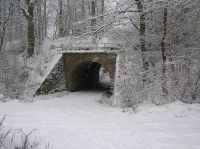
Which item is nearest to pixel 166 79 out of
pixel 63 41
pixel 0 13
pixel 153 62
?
pixel 153 62

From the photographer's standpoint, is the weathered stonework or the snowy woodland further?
the weathered stonework

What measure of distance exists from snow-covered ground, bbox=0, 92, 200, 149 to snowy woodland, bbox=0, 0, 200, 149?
25 mm

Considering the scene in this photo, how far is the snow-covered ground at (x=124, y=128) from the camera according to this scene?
731cm

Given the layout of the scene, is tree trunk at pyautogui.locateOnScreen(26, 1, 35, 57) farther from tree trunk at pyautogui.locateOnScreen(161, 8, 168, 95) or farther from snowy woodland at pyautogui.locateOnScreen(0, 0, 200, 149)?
tree trunk at pyautogui.locateOnScreen(161, 8, 168, 95)

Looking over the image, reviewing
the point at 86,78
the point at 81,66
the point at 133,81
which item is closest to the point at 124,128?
the point at 133,81

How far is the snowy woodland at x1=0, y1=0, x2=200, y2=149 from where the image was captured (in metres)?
7.98

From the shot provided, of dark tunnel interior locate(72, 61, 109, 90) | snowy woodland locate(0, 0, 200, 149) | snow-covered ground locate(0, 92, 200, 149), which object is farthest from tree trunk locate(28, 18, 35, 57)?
snow-covered ground locate(0, 92, 200, 149)

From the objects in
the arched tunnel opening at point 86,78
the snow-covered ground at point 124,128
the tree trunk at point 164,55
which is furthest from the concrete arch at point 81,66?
the snow-covered ground at point 124,128

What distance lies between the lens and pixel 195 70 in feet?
40.6

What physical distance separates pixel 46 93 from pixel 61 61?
104 inches

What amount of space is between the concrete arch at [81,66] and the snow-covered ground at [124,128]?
737 cm

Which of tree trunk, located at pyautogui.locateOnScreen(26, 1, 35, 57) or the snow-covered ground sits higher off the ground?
tree trunk, located at pyautogui.locateOnScreen(26, 1, 35, 57)

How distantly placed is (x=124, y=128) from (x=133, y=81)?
19.1 ft

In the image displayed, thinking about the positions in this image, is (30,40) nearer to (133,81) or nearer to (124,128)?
(133,81)
